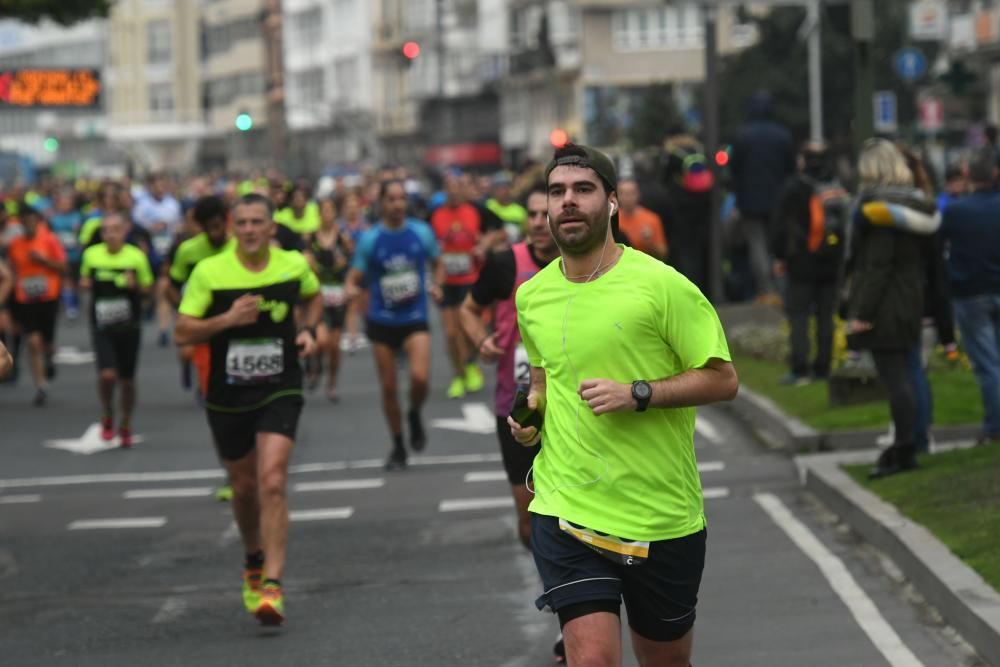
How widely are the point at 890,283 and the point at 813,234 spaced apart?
5.03 meters

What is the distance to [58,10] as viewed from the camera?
2569cm

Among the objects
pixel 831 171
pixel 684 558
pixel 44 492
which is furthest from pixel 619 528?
pixel 831 171

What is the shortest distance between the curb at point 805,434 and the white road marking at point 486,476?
186cm

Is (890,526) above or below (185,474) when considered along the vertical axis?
above

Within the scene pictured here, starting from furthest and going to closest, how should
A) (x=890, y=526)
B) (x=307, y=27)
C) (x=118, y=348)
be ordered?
1. (x=307, y=27)
2. (x=118, y=348)
3. (x=890, y=526)

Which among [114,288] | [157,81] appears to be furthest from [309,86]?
[114,288]

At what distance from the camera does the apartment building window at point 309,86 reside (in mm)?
120688

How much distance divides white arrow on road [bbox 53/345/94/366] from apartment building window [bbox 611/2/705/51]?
56.7m

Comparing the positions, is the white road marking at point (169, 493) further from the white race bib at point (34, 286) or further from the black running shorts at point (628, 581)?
the black running shorts at point (628, 581)

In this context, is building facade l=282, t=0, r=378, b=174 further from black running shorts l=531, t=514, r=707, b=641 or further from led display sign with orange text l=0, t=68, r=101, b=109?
black running shorts l=531, t=514, r=707, b=641

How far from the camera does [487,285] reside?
9648 mm

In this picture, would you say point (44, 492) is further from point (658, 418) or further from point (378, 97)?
point (378, 97)

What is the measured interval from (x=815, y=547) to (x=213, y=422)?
3.02 meters

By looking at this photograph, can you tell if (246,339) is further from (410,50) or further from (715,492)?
(410,50)
